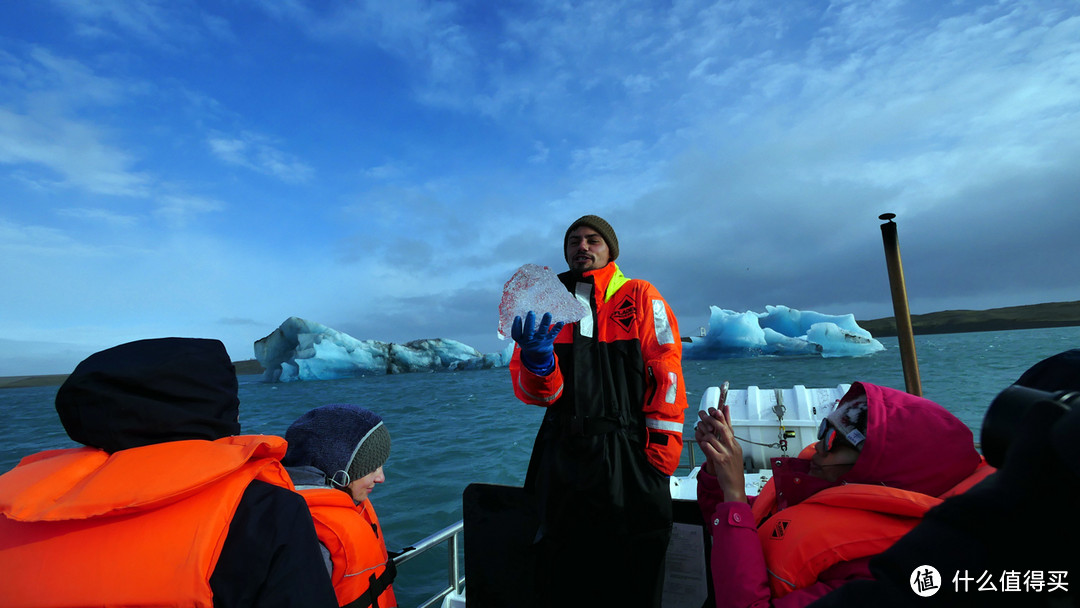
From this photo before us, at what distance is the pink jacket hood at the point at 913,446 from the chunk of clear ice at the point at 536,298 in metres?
1.07

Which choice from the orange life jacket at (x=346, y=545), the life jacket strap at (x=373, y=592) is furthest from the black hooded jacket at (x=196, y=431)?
the life jacket strap at (x=373, y=592)

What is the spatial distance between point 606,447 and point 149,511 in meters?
1.36

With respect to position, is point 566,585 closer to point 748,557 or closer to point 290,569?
point 748,557

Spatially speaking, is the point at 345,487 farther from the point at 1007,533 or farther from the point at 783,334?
the point at 783,334

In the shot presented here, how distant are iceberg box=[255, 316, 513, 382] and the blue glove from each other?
109ft

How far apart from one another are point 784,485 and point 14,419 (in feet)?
125

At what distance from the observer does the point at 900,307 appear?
17.0ft

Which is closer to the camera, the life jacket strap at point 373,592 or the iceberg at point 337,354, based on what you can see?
the life jacket strap at point 373,592

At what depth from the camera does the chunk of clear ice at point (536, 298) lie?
211cm

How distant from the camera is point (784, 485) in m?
1.50

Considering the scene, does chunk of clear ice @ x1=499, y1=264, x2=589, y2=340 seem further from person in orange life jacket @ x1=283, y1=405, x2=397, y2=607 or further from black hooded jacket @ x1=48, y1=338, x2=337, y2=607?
black hooded jacket @ x1=48, y1=338, x2=337, y2=607

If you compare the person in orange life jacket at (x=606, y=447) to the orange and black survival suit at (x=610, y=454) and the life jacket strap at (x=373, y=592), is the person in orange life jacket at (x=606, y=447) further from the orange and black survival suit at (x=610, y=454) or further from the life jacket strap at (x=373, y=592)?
the life jacket strap at (x=373, y=592)

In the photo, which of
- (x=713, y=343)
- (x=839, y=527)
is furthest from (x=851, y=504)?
(x=713, y=343)

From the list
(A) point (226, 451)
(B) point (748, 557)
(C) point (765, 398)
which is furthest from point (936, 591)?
(C) point (765, 398)
